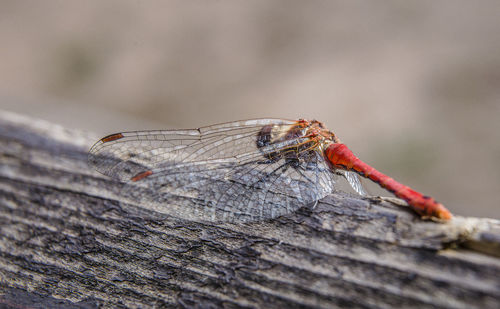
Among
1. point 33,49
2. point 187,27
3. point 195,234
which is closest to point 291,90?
point 187,27

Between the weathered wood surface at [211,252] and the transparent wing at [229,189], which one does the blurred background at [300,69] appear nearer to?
the transparent wing at [229,189]

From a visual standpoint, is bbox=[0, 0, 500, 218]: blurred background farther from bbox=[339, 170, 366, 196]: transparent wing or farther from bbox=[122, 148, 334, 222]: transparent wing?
bbox=[122, 148, 334, 222]: transparent wing

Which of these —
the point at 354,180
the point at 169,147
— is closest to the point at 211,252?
the point at 169,147

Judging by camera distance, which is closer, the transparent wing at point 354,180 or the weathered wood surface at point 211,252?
the weathered wood surface at point 211,252

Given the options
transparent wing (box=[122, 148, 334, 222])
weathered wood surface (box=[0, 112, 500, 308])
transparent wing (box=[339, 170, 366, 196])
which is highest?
transparent wing (box=[339, 170, 366, 196])

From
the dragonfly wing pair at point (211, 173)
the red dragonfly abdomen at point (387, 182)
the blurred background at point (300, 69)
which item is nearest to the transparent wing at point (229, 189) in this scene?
the dragonfly wing pair at point (211, 173)

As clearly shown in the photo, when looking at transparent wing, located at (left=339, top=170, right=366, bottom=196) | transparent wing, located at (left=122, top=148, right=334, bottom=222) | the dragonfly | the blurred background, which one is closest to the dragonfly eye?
the dragonfly

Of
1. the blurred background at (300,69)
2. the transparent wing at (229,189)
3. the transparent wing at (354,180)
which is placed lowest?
the transparent wing at (229,189)

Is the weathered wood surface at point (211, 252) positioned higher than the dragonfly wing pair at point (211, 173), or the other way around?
the dragonfly wing pair at point (211, 173)
